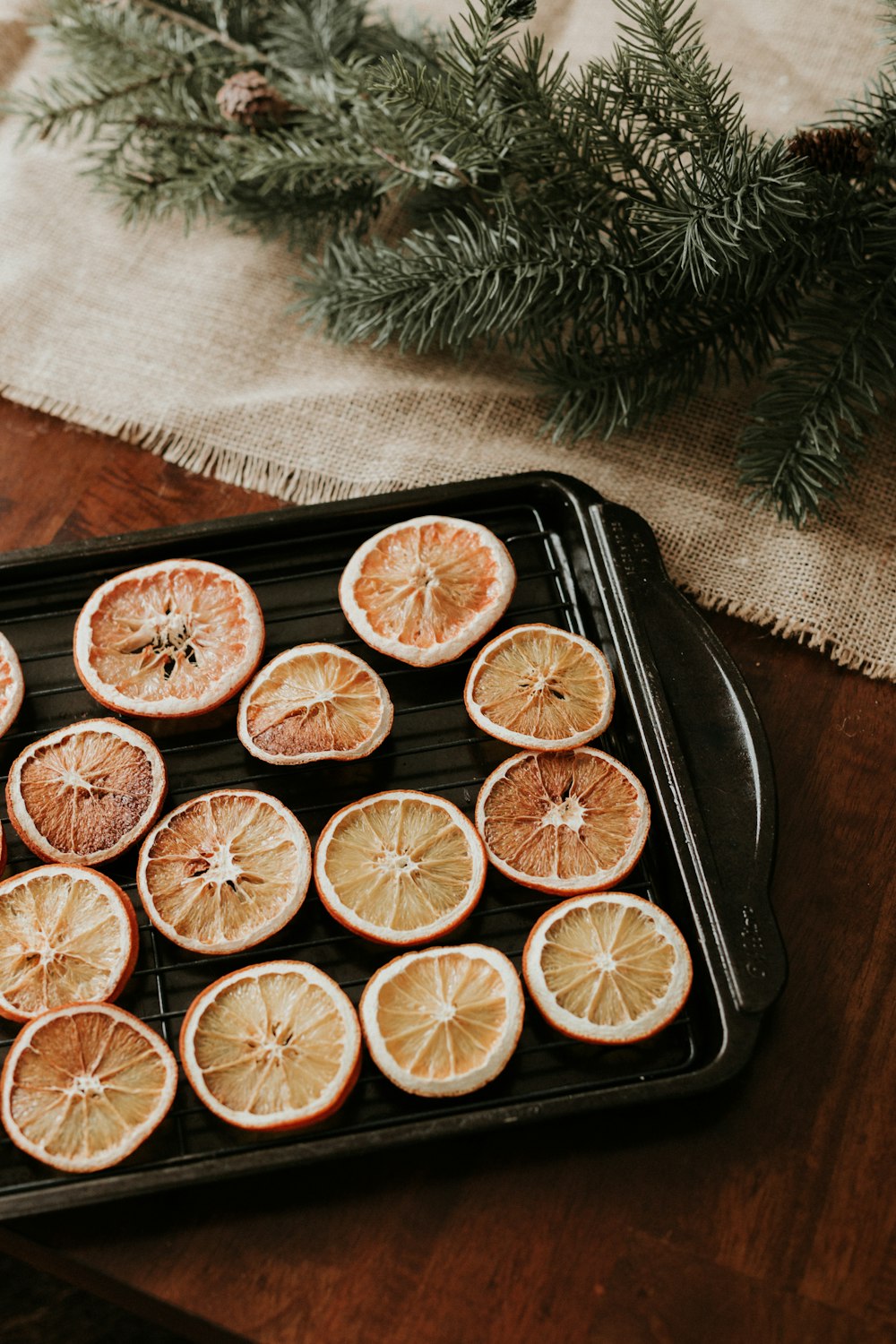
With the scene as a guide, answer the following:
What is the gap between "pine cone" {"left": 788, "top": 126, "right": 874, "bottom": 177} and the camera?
5.84 ft

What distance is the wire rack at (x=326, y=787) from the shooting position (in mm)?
1660

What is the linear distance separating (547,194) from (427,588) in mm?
749

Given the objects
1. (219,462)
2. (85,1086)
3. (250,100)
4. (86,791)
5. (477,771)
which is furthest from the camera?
(219,462)

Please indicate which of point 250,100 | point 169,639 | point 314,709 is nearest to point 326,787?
point 314,709

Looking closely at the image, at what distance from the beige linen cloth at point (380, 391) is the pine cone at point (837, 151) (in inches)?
22.7

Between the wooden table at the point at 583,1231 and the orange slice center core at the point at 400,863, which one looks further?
the orange slice center core at the point at 400,863

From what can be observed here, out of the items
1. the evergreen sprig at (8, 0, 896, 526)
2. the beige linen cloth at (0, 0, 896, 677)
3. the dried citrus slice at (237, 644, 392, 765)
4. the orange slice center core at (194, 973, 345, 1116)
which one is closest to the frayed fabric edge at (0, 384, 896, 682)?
the beige linen cloth at (0, 0, 896, 677)

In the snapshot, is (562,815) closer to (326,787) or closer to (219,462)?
(326,787)

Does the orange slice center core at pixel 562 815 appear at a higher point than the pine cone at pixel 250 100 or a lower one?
lower

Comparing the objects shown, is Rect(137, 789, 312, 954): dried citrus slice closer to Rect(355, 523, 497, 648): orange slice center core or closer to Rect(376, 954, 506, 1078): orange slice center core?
Rect(376, 954, 506, 1078): orange slice center core

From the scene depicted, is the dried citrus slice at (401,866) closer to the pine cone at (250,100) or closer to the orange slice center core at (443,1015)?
the orange slice center core at (443,1015)

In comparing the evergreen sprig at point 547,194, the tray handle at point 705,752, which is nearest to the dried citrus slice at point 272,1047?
the tray handle at point 705,752

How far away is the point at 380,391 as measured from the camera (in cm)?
238

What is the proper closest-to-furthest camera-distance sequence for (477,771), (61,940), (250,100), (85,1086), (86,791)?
(85,1086) < (61,940) < (86,791) < (477,771) < (250,100)
